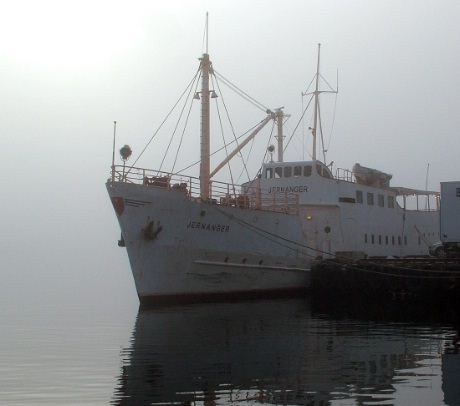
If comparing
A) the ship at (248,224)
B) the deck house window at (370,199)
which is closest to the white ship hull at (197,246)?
the ship at (248,224)

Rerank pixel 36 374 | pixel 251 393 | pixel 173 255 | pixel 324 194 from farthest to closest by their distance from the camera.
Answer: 1. pixel 324 194
2. pixel 173 255
3. pixel 36 374
4. pixel 251 393

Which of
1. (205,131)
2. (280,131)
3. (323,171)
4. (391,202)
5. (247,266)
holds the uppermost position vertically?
(280,131)

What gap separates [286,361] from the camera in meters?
18.9

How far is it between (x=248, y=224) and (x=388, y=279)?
718 cm

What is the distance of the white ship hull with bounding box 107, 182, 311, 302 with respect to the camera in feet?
106

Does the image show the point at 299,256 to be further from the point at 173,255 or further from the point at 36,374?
the point at 36,374

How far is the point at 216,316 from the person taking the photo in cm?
2969

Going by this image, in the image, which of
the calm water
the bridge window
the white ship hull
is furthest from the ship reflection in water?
the bridge window

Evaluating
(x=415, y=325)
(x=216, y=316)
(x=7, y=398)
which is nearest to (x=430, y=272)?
(x=415, y=325)

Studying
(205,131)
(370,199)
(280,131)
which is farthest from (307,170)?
(205,131)

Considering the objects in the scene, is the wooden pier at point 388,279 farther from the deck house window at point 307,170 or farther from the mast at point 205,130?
the mast at point 205,130

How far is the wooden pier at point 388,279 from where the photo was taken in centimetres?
3359

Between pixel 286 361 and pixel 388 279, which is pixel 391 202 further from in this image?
pixel 286 361

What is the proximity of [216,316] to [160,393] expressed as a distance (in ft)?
47.8
